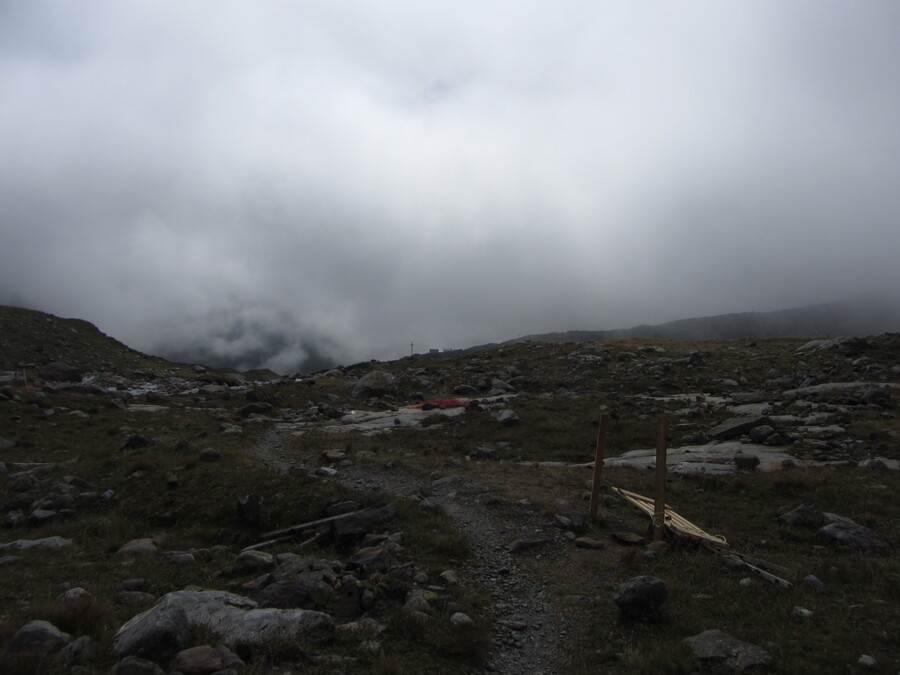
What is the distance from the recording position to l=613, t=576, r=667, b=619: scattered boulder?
8.40 m

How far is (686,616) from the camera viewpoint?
8461 millimetres

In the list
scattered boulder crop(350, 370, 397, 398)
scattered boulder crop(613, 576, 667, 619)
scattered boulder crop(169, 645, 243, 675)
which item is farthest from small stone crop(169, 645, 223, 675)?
scattered boulder crop(350, 370, 397, 398)

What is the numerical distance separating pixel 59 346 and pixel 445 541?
64.5 m

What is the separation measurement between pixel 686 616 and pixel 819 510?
6.86 m

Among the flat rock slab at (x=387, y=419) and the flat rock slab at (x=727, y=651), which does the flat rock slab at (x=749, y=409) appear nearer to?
Result: the flat rock slab at (x=387, y=419)

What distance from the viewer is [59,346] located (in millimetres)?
58281

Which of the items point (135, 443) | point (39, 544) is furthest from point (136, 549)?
point (135, 443)

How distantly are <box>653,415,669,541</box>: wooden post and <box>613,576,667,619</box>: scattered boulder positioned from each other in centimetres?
312

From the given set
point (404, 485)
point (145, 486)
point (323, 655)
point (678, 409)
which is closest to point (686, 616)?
point (323, 655)

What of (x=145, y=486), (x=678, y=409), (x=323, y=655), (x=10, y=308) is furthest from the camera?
(x=10, y=308)

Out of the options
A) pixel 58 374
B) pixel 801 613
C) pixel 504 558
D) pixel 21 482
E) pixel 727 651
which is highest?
pixel 58 374

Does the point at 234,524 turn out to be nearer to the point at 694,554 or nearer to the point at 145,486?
the point at 145,486

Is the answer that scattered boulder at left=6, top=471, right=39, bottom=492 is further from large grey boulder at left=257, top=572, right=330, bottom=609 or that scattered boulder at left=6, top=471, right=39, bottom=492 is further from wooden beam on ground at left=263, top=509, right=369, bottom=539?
large grey boulder at left=257, top=572, right=330, bottom=609

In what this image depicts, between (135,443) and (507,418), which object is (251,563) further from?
(507,418)
